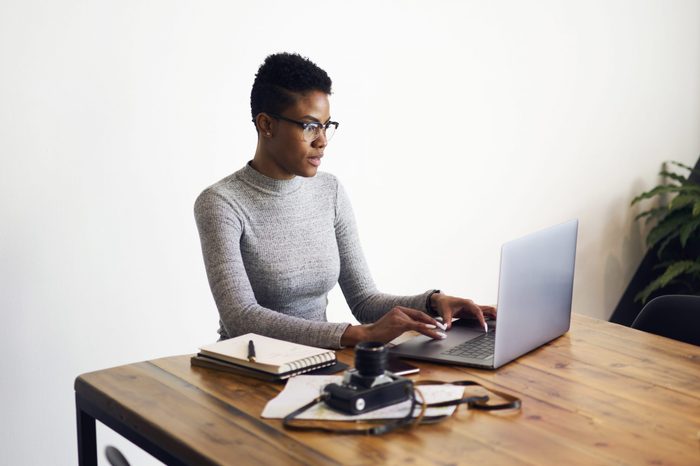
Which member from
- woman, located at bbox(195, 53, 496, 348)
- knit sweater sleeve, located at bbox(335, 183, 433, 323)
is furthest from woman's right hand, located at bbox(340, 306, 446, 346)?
knit sweater sleeve, located at bbox(335, 183, 433, 323)

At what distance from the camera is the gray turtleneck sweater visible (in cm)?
198

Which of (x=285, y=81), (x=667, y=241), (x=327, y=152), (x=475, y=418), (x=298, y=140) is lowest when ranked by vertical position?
(x=667, y=241)

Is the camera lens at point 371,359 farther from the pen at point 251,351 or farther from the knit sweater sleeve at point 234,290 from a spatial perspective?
the knit sweater sleeve at point 234,290

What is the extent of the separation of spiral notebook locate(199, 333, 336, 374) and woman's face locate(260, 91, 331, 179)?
53cm

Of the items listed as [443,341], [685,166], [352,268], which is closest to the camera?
[443,341]

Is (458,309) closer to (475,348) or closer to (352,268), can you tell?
(475,348)

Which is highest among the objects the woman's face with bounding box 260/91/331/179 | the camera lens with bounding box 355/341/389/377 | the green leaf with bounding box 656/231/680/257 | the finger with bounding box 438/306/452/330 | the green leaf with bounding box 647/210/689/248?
the woman's face with bounding box 260/91/331/179

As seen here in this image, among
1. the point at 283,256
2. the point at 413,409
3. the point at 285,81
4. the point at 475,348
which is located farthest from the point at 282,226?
the point at 413,409

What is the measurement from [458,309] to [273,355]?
55 cm

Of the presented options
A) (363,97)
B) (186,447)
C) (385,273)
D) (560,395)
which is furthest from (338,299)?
(186,447)

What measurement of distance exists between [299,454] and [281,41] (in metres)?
1.85

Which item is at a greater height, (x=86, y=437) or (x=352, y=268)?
(x=352, y=268)

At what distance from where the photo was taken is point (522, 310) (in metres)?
1.82

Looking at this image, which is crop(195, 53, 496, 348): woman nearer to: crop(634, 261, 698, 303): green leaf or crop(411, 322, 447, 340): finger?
crop(411, 322, 447, 340): finger
